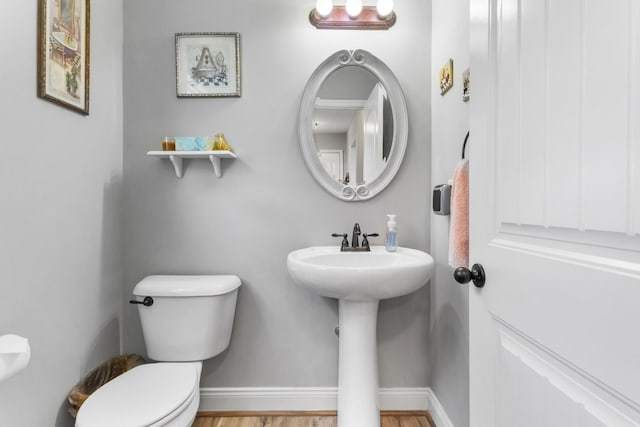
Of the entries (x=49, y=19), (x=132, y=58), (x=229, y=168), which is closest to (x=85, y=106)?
(x=49, y=19)

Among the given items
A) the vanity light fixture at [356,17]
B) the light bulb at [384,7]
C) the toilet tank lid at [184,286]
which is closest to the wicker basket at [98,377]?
the toilet tank lid at [184,286]

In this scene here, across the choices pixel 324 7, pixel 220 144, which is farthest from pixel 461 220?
pixel 324 7

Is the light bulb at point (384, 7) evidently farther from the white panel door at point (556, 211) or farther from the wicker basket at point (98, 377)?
the wicker basket at point (98, 377)

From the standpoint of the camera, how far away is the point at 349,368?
139 centimetres

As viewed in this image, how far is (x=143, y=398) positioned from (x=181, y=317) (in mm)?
373

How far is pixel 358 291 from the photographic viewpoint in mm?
1208

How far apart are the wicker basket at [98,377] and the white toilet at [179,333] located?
14 cm

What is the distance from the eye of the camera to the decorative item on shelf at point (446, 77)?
1396 millimetres

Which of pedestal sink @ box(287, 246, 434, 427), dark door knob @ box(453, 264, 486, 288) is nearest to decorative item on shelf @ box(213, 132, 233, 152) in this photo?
pedestal sink @ box(287, 246, 434, 427)

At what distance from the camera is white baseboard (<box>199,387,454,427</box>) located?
1662mm

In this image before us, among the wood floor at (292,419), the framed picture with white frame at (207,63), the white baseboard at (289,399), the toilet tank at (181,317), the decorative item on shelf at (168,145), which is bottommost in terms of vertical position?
the wood floor at (292,419)

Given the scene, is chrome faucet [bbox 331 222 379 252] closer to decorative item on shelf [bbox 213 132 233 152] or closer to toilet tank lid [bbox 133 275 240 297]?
toilet tank lid [bbox 133 275 240 297]

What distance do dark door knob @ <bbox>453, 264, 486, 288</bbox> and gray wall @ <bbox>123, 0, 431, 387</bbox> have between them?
885mm

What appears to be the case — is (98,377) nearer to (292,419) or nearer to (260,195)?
(292,419)
